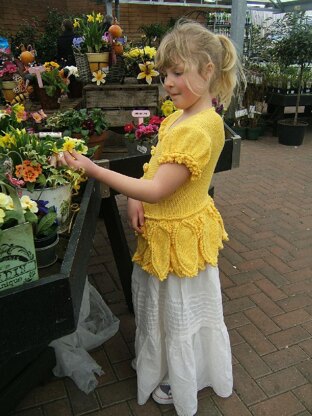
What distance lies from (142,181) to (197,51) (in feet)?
1.54

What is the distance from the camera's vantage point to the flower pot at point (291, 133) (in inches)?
249

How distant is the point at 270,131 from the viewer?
24.0 ft

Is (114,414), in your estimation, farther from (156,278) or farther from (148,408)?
(156,278)

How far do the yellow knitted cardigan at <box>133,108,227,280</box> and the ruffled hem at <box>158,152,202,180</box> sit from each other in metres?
0.03

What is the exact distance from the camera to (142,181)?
1355 mm

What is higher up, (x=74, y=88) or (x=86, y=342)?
(x=74, y=88)

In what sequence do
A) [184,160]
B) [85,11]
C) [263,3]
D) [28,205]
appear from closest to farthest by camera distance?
[28,205] < [184,160] < [263,3] < [85,11]

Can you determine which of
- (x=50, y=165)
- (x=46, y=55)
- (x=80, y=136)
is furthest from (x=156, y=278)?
(x=46, y=55)

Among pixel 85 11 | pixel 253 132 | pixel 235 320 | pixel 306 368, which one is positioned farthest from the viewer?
pixel 85 11

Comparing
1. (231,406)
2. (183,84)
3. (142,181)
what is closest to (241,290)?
(231,406)

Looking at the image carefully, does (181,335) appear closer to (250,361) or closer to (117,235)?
(250,361)

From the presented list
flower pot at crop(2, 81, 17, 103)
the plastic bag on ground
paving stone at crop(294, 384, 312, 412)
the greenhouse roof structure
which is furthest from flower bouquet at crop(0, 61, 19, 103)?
the greenhouse roof structure

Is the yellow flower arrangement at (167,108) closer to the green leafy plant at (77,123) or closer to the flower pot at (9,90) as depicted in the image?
the green leafy plant at (77,123)

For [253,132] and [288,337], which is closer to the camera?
[288,337]
